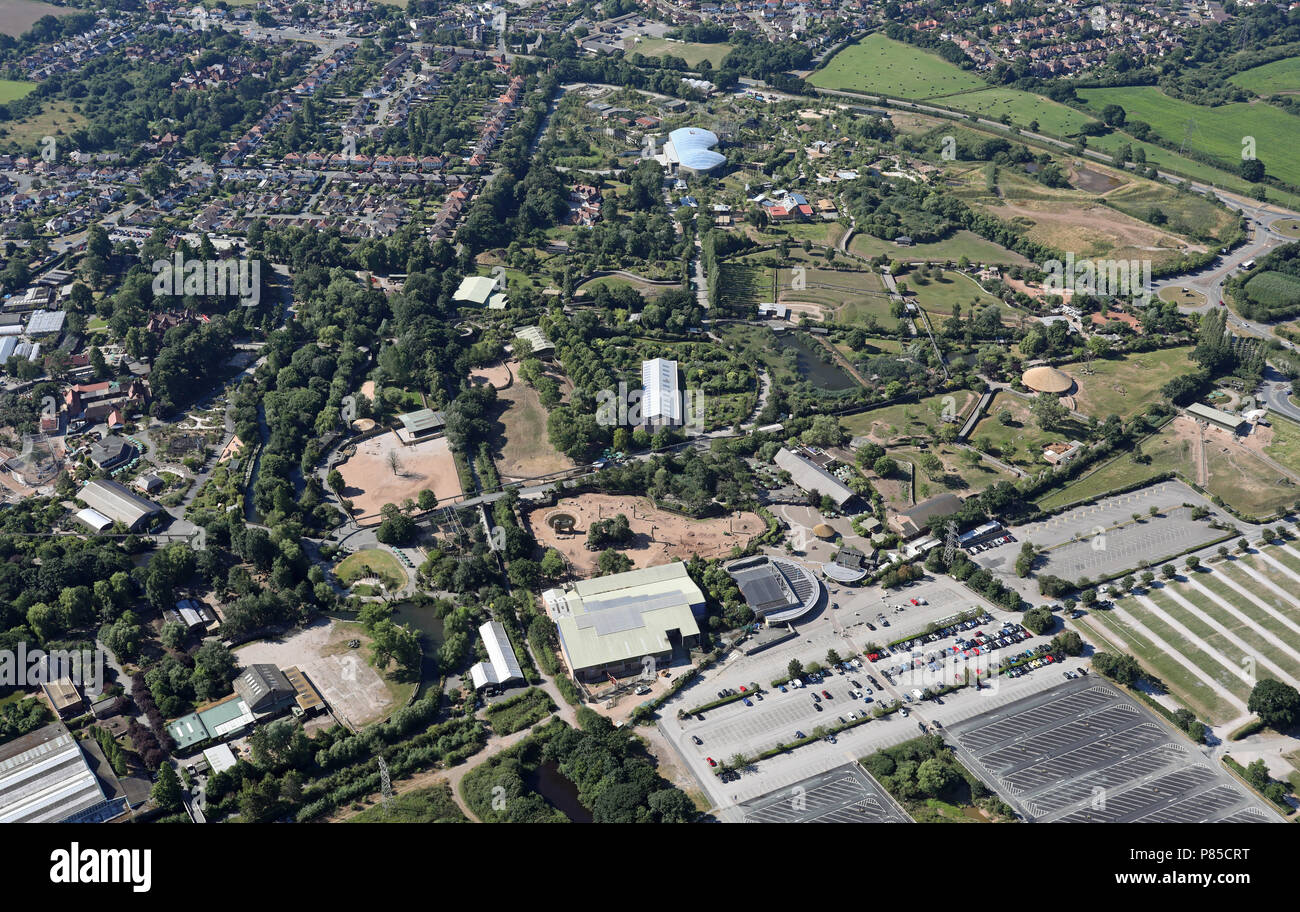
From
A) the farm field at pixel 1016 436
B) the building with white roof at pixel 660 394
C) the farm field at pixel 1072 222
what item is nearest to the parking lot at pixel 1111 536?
the farm field at pixel 1016 436

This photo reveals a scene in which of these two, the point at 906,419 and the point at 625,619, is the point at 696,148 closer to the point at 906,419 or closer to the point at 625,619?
the point at 906,419

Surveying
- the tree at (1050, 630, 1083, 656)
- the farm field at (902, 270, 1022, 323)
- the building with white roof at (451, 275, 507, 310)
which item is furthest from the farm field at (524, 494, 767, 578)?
the farm field at (902, 270, 1022, 323)

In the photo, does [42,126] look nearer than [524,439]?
No

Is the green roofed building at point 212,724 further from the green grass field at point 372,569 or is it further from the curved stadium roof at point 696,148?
the curved stadium roof at point 696,148

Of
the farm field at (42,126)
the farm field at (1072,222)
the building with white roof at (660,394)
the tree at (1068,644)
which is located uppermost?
the farm field at (42,126)

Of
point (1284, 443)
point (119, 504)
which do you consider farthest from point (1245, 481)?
point (119, 504)
